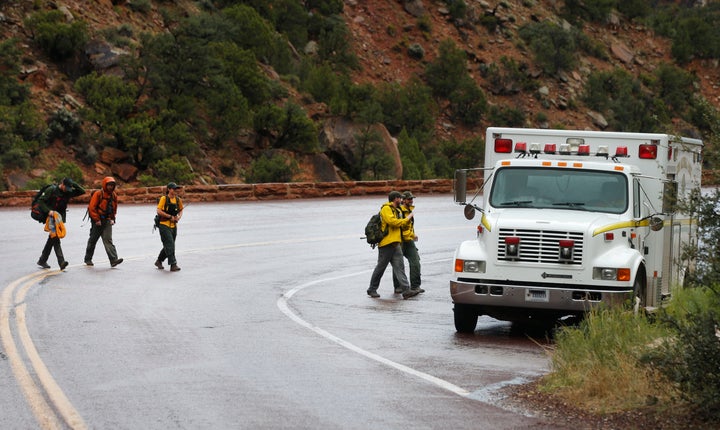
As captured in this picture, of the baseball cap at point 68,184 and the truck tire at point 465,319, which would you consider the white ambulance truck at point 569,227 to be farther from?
the baseball cap at point 68,184

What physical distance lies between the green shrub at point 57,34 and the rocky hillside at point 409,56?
48 centimetres

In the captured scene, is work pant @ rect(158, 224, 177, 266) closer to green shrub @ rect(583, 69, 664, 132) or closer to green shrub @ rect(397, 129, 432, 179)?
green shrub @ rect(397, 129, 432, 179)

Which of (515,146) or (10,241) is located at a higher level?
(515,146)

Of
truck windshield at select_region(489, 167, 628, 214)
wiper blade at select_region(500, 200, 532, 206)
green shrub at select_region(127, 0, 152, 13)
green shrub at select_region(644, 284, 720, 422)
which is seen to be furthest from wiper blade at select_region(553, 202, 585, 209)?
green shrub at select_region(127, 0, 152, 13)

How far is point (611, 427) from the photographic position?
28.1 feet

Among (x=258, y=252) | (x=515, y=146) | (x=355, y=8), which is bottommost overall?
(x=258, y=252)

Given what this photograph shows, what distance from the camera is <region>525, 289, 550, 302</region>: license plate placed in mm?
13445

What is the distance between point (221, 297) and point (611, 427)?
32.1 feet

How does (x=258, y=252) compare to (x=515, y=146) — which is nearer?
(x=515, y=146)

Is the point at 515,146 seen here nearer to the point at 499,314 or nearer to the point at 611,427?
the point at 499,314

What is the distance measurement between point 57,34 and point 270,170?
39.8ft

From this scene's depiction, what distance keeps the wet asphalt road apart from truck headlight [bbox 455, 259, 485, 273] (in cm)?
89

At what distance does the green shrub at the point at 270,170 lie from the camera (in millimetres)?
46344

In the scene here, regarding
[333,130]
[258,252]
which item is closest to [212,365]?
[258,252]
